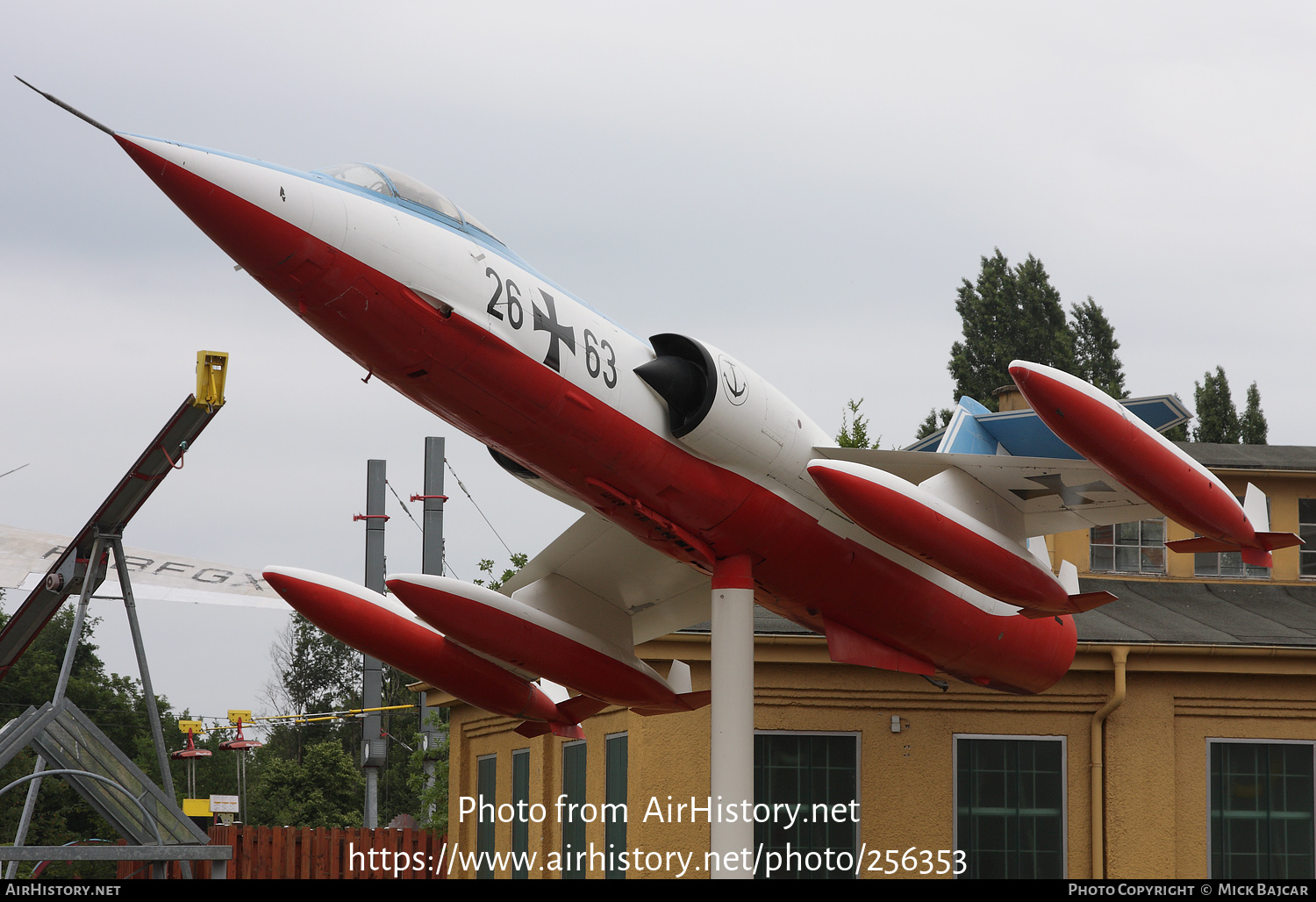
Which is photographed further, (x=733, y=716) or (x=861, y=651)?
(x=861, y=651)

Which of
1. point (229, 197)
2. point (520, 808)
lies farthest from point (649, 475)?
point (520, 808)

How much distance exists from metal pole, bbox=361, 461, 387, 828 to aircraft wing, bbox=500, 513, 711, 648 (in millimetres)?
Result: 15383

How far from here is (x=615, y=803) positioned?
1486 centimetres

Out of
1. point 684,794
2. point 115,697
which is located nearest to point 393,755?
point 115,697

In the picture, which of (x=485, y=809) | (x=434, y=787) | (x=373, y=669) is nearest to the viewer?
(x=485, y=809)

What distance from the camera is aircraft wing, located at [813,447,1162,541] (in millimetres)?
11578

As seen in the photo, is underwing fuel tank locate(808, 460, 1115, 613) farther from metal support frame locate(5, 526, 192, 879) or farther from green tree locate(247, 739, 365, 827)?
green tree locate(247, 739, 365, 827)

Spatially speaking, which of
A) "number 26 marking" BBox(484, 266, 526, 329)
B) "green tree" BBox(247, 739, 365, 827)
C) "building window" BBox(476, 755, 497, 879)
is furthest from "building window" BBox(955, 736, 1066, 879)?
"green tree" BBox(247, 739, 365, 827)

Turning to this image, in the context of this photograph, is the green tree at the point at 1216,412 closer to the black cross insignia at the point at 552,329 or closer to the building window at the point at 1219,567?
the building window at the point at 1219,567

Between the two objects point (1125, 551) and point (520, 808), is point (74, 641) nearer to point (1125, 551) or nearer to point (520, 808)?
point (520, 808)

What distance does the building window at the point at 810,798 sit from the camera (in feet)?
46.9

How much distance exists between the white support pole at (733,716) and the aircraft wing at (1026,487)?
1.44m

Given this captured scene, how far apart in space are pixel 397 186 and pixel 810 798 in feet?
27.6
